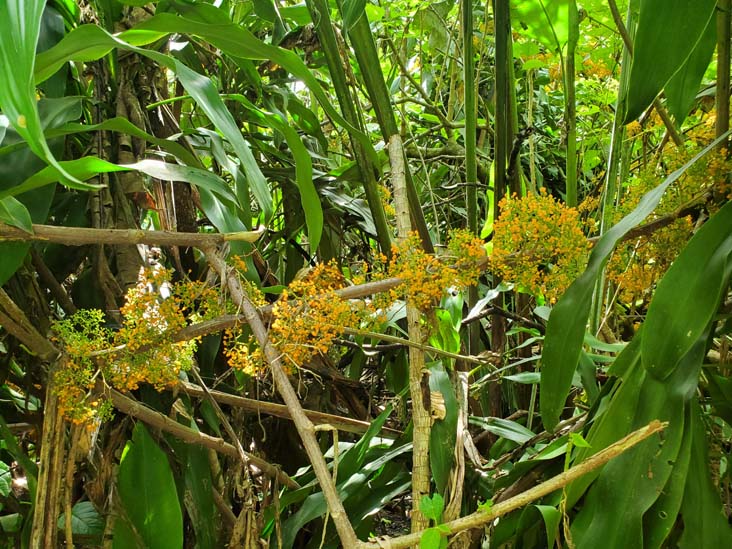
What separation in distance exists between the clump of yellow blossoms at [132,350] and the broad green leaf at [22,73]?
28cm

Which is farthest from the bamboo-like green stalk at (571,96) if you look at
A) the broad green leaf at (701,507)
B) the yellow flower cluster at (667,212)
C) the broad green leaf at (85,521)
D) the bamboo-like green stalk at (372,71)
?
the broad green leaf at (85,521)

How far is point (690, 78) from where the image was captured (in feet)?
2.27

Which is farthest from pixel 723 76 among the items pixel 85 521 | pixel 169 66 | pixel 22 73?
pixel 85 521

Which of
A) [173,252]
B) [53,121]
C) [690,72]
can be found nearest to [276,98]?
[173,252]

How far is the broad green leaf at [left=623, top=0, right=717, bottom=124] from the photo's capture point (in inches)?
19.4

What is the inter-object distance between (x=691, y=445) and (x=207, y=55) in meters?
0.90

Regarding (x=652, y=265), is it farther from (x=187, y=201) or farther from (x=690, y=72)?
(x=187, y=201)

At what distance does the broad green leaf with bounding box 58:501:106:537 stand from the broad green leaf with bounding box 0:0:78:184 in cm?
55

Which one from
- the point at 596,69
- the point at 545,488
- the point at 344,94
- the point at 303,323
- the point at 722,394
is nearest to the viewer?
the point at 545,488

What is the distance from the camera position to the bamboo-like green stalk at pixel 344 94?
2.39 feet

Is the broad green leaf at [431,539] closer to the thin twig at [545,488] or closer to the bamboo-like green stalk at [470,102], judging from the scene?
the thin twig at [545,488]

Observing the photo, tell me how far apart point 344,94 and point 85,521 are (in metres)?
0.58

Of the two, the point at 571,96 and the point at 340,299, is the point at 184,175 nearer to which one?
the point at 340,299

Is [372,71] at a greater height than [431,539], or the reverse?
[372,71]
